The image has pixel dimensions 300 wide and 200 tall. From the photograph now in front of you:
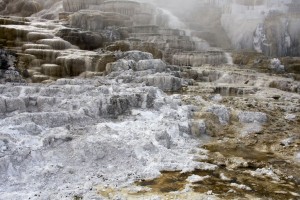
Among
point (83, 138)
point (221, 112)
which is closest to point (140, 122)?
point (83, 138)

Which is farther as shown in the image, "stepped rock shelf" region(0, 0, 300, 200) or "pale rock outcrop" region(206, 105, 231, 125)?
"pale rock outcrop" region(206, 105, 231, 125)

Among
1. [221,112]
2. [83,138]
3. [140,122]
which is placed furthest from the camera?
[221,112]

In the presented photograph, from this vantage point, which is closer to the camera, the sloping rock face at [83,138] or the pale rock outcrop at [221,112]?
the sloping rock face at [83,138]

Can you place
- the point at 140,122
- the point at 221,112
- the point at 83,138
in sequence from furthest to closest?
the point at 221,112, the point at 140,122, the point at 83,138

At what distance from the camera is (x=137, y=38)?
958 inches

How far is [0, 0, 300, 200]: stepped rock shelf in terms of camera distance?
7660mm

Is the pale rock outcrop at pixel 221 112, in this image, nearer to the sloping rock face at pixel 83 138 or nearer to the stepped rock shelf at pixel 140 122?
the stepped rock shelf at pixel 140 122

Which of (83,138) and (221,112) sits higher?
(221,112)

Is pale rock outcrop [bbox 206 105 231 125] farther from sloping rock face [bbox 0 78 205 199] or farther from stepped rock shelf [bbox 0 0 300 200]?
sloping rock face [bbox 0 78 205 199]

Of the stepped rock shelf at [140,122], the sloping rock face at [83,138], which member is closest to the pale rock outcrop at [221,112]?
the stepped rock shelf at [140,122]

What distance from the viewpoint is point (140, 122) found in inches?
436

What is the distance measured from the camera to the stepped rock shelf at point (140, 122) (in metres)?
7.66

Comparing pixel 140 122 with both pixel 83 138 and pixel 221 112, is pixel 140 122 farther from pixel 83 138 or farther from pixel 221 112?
pixel 221 112

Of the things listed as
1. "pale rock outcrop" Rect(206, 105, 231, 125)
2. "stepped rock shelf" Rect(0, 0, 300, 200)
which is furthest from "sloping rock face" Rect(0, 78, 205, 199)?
"pale rock outcrop" Rect(206, 105, 231, 125)
